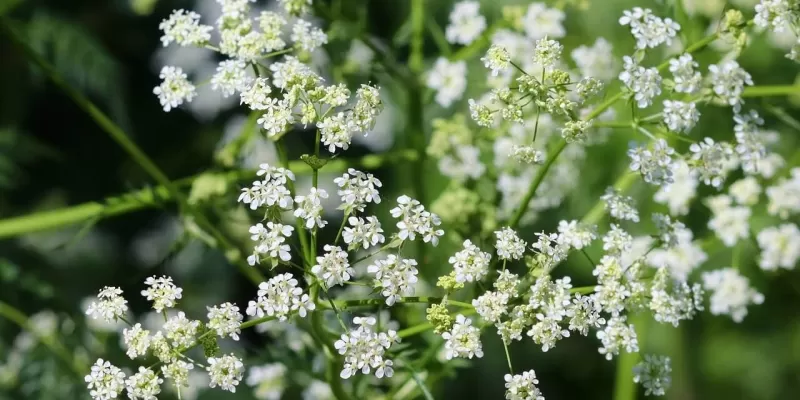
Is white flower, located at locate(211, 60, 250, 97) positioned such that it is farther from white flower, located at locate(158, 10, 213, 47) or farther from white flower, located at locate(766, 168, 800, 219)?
white flower, located at locate(766, 168, 800, 219)

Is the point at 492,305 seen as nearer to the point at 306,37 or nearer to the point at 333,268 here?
the point at 333,268

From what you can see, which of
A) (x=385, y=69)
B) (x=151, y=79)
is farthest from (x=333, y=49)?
(x=151, y=79)

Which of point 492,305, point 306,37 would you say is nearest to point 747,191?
point 492,305

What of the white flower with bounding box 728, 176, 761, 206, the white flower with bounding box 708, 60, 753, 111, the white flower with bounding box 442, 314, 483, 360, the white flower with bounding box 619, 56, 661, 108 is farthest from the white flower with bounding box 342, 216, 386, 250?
the white flower with bounding box 728, 176, 761, 206

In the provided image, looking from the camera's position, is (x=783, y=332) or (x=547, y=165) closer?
(x=547, y=165)

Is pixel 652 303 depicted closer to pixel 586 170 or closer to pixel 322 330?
pixel 322 330

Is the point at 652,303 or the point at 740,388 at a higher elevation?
the point at 740,388

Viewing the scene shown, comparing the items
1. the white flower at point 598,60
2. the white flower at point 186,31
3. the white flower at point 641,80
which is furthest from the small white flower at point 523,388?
the white flower at point 598,60

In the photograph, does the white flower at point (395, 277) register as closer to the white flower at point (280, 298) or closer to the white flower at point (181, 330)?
the white flower at point (280, 298)

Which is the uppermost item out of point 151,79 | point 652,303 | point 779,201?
point 151,79
